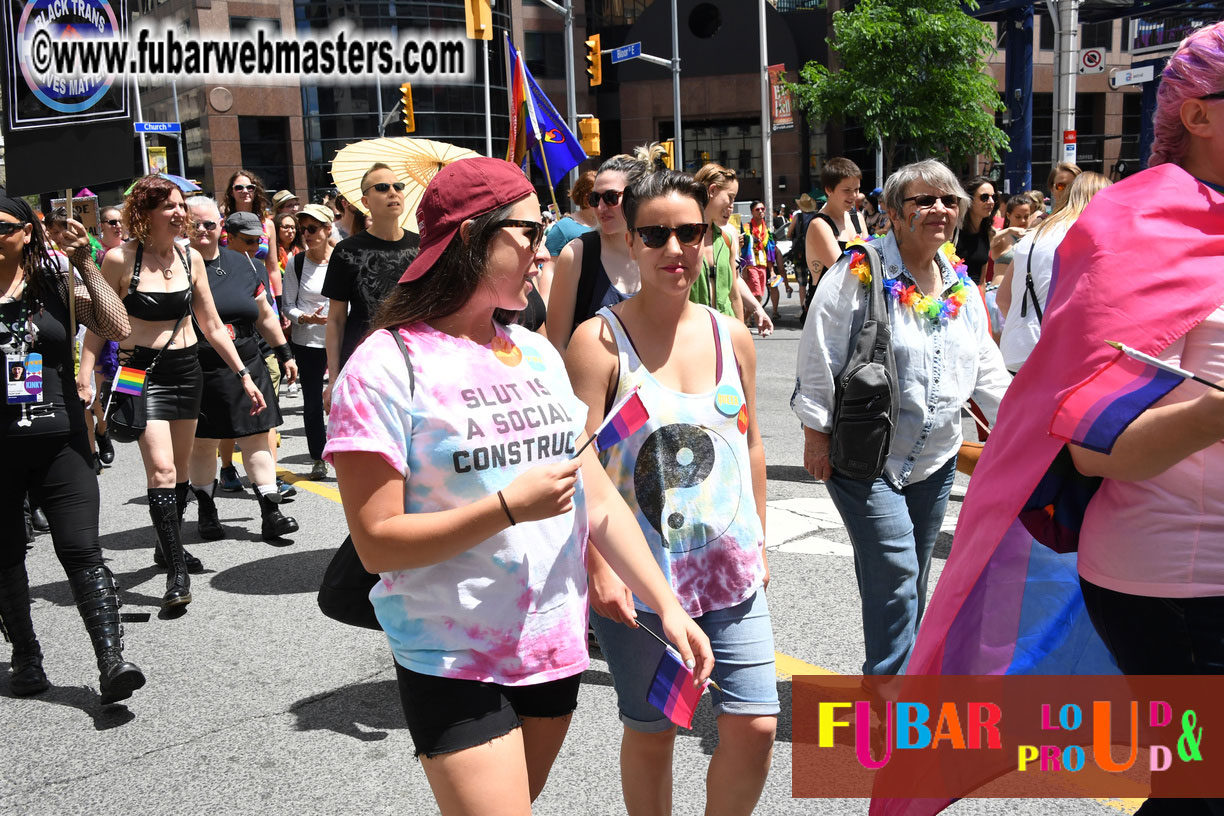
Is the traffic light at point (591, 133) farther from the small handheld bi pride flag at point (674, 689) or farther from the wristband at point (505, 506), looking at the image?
the wristband at point (505, 506)

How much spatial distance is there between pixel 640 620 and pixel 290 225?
31.3 feet

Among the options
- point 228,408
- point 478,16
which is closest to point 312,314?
point 228,408

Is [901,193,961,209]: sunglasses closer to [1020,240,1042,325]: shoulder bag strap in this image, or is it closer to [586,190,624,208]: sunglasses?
[586,190,624,208]: sunglasses

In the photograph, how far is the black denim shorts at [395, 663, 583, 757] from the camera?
2.14m

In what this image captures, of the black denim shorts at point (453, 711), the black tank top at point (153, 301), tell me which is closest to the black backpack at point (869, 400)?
the black denim shorts at point (453, 711)

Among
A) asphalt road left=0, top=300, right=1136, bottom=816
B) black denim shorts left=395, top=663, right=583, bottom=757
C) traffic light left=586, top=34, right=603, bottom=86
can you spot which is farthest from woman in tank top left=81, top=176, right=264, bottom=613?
traffic light left=586, top=34, right=603, bottom=86

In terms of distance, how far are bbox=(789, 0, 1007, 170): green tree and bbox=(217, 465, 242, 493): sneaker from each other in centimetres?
2492

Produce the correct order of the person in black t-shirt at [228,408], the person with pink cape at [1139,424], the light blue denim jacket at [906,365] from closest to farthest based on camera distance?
the person with pink cape at [1139,424] < the light blue denim jacket at [906,365] < the person in black t-shirt at [228,408]

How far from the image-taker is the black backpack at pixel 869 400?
3.49m

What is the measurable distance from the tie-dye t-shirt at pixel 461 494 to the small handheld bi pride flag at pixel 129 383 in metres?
3.87

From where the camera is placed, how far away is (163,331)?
5.83 metres

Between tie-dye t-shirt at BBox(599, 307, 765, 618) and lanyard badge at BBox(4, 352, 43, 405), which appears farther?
lanyard badge at BBox(4, 352, 43, 405)

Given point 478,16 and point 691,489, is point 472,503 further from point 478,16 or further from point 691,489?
point 478,16

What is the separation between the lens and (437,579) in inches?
85.4
